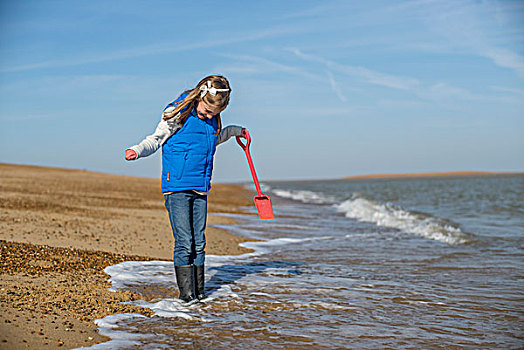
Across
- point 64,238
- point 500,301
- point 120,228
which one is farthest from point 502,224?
point 64,238

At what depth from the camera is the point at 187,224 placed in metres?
4.48

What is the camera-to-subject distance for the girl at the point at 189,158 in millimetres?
4309

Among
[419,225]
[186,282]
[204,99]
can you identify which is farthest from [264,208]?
[419,225]

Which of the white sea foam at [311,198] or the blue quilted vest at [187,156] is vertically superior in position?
the blue quilted vest at [187,156]

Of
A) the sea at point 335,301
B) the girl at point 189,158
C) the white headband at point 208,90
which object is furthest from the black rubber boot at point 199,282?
the white headband at point 208,90

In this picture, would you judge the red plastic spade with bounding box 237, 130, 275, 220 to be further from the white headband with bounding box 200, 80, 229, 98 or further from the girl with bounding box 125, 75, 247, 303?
the white headband with bounding box 200, 80, 229, 98

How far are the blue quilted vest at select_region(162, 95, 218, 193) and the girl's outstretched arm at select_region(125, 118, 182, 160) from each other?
0.06 m

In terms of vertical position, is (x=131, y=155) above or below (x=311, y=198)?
above

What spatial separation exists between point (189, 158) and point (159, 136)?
0.34 metres

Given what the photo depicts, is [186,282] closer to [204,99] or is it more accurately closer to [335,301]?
[335,301]

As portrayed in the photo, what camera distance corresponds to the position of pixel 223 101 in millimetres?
4352

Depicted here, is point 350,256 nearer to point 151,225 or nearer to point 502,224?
point 151,225

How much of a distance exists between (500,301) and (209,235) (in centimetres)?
608

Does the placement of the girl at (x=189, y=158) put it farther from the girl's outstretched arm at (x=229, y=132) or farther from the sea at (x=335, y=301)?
the sea at (x=335, y=301)
